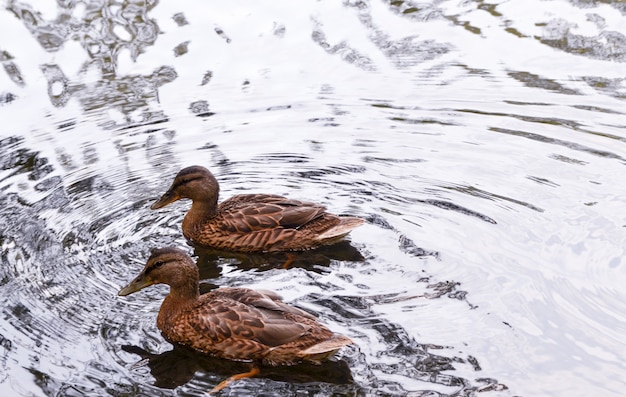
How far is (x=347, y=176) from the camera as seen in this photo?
10.1 m

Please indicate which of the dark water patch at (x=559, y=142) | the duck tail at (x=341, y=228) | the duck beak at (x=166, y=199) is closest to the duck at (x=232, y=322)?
the duck tail at (x=341, y=228)

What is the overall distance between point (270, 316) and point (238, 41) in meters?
6.76

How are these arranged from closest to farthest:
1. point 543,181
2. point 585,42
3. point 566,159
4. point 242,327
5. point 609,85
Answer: point 242,327
point 543,181
point 566,159
point 609,85
point 585,42

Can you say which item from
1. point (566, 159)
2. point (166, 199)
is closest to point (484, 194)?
point (566, 159)

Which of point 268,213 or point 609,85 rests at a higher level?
point 609,85

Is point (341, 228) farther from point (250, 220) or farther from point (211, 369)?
point (211, 369)

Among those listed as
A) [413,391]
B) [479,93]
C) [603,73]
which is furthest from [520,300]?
[603,73]

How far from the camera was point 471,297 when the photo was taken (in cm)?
786

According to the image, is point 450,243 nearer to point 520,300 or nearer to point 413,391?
point 520,300

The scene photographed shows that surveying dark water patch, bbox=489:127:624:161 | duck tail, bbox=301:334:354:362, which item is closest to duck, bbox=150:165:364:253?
duck tail, bbox=301:334:354:362

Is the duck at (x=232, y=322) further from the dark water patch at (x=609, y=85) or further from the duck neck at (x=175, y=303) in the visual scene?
the dark water patch at (x=609, y=85)

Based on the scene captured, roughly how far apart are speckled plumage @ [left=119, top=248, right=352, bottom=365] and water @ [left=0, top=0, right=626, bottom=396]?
17cm

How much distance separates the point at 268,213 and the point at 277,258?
48cm

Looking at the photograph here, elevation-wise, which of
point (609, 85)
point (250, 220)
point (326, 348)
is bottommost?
point (326, 348)
